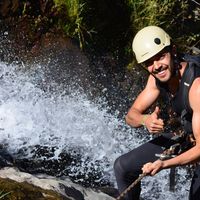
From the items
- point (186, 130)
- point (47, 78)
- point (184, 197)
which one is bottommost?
point (184, 197)

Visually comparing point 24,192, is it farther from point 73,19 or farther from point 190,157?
point 73,19

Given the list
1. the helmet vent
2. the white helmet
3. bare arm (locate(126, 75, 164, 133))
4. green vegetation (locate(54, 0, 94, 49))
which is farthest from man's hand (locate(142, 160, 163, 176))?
green vegetation (locate(54, 0, 94, 49))

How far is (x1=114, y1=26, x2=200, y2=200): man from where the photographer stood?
3.84m

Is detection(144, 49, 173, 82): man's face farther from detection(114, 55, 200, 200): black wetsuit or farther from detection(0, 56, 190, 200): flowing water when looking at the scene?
detection(0, 56, 190, 200): flowing water

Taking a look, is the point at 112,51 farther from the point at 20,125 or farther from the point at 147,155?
the point at 147,155

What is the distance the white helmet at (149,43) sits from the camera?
410cm

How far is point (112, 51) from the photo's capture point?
8156 mm

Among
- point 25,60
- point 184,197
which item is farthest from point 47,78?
point 184,197

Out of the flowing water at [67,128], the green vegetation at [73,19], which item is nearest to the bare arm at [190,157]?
the flowing water at [67,128]

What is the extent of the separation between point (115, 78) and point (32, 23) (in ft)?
4.89

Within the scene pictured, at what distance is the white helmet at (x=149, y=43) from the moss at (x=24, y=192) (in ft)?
4.34

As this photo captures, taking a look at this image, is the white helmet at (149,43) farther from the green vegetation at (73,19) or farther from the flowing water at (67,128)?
the green vegetation at (73,19)

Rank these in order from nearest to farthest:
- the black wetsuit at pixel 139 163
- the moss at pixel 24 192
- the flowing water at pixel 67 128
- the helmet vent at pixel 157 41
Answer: the moss at pixel 24 192
the helmet vent at pixel 157 41
the black wetsuit at pixel 139 163
the flowing water at pixel 67 128

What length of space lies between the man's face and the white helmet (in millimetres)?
44
